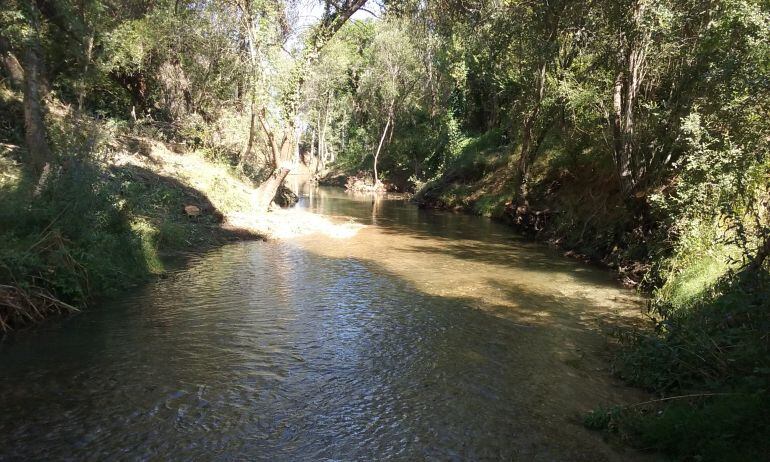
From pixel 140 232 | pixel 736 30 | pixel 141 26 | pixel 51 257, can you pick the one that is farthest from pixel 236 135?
pixel 736 30

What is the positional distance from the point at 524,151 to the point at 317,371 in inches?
814

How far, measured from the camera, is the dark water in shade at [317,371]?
19.0ft

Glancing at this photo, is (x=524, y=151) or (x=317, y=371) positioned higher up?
(x=524, y=151)

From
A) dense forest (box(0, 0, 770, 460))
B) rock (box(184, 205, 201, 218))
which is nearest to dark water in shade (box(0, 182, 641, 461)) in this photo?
dense forest (box(0, 0, 770, 460))

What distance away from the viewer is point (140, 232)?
14.6 metres

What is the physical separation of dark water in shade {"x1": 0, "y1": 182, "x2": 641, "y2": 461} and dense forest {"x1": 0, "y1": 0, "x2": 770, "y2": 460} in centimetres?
86

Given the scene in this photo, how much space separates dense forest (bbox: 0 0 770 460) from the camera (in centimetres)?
697

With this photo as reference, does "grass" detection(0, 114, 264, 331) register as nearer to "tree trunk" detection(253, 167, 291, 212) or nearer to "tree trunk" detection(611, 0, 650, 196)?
"tree trunk" detection(253, 167, 291, 212)


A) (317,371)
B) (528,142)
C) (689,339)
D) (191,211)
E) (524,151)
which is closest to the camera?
(689,339)

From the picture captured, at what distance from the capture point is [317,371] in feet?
25.8

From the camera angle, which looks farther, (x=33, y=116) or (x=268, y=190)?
(x=268, y=190)

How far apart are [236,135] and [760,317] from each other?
28.3 meters

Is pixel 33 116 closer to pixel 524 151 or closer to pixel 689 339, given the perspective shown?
pixel 689 339

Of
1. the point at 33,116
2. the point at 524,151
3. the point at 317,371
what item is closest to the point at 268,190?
the point at 33,116
